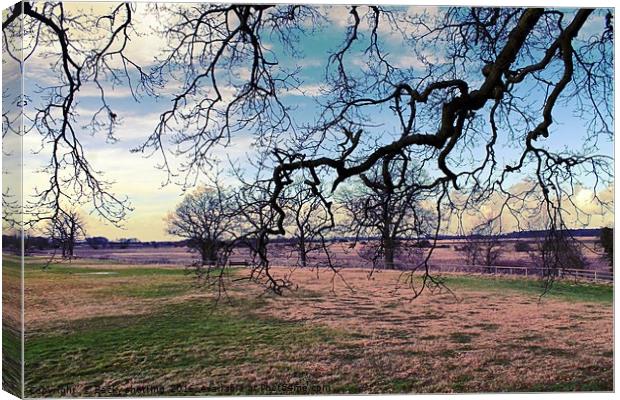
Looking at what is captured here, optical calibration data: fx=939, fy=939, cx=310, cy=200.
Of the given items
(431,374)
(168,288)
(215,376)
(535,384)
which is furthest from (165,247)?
(535,384)

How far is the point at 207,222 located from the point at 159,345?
0.87 metres

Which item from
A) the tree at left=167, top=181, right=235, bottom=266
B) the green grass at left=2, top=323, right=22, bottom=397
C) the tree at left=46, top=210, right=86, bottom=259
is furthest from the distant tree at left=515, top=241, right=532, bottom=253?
the green grass at left=2, top=323, right=22, bottom=397

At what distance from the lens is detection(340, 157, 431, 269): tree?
20.9 ft

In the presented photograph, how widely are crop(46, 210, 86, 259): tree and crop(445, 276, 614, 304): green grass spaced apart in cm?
259

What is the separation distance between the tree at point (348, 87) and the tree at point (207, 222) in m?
0.20

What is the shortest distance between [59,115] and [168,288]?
52.9 inches

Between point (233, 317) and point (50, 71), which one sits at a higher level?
point (50, 71)

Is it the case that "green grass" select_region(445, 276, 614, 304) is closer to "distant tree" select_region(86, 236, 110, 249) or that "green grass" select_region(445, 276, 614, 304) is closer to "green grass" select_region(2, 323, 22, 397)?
"distant tree" select_region(86, 236, 110, 249)

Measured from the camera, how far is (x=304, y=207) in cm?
634

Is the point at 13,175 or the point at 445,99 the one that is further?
the point at 445,99

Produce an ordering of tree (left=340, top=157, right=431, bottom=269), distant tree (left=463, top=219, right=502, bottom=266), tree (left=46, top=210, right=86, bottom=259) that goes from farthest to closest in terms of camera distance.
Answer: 1. distant tree (left=463, top=219, right=502, bottom=266)
2. tree (left=340, top=157, right=431, bottom=269)
3. tree (left=46, top=210, right=86, bottom=259)

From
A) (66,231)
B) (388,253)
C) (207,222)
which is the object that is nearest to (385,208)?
(388,253)

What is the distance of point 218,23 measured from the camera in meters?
6.25

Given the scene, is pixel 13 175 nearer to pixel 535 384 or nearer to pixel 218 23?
pixel 218 23
